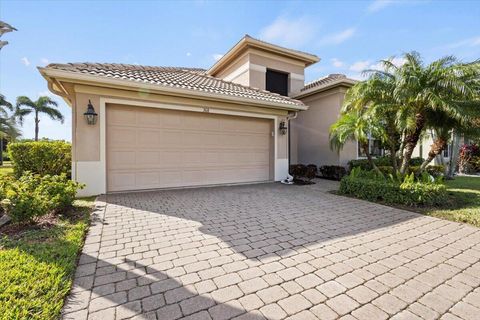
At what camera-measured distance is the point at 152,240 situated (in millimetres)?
3734

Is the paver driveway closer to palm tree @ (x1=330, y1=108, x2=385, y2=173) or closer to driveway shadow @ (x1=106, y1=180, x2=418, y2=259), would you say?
driveway shadow @ (x1=106, y1=180, x2=418, y2=259)

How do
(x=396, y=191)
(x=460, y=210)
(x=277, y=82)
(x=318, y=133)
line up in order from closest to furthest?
(x=460, y=210)
(x=396, y=191)
(x=318, y=133)
(x=277, y=82)

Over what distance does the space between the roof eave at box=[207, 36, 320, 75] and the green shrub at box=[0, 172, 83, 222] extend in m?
10.1

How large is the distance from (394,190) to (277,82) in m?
8.89

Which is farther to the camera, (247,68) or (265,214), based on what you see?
(247,68)

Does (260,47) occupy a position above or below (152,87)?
above

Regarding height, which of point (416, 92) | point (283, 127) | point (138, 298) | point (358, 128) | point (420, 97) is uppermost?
point (416, 92)

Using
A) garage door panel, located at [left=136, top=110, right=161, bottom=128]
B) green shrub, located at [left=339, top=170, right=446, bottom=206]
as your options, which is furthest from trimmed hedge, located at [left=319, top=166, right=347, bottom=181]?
garage door panel, located at [left=136, top=110, right=161, bottom=128]

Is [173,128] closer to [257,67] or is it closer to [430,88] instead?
[257,67]

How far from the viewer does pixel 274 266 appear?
2938 millimetres

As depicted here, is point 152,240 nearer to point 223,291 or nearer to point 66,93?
point 223,291

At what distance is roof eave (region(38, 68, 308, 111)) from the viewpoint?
5930mm

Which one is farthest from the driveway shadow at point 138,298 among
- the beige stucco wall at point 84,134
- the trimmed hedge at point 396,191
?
the trimmed hedge at point 396,191

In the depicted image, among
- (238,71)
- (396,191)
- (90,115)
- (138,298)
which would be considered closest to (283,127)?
(396,191)
